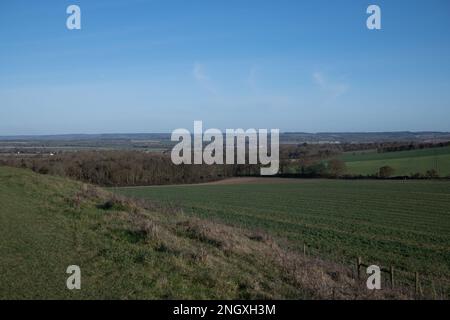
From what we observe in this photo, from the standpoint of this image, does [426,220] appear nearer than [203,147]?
Yes

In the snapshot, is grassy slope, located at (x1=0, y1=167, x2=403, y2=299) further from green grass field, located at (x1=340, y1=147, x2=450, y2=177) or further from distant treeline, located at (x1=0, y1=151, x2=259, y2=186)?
green grass field, located at (x1=340, y1=147, x2=450, y2=177)

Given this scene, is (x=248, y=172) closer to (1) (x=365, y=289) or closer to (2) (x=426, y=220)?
(2) (x=426, y=220)

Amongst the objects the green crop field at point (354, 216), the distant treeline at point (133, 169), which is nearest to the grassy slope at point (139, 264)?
the green crop field at point (354, 216)

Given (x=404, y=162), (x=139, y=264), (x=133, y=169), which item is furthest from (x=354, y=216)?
(x=404, y=162)

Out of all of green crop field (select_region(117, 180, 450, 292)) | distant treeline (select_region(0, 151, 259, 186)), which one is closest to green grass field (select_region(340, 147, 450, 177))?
green crop field (select_region(117, 180, 450, 292))

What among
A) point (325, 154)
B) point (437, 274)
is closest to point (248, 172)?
point (325, 154)
